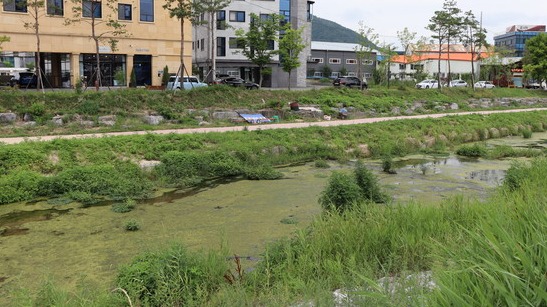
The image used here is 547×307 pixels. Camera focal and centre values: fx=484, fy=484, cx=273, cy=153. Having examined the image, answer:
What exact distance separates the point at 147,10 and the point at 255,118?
2023 centimetres

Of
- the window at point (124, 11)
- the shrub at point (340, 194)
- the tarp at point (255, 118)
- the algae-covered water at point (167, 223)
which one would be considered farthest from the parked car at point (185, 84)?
the shrub at point (340, 194)

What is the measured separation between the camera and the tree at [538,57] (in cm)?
4084

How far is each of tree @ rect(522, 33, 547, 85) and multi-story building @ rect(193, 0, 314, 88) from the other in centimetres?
1958

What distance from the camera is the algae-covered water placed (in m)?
6.52

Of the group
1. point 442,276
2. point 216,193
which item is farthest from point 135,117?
point 442,276

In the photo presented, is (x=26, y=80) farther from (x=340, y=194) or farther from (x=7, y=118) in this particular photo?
(x=340, y=194)

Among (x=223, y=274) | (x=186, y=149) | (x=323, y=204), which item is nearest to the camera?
(x=223, y=274)

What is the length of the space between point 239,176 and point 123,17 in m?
26.3

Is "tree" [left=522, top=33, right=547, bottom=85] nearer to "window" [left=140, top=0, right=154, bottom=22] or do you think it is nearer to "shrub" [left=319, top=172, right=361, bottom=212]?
"window" [left=140, top=0, right=154, bottom=22]

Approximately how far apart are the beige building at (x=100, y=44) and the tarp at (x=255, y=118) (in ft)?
52.5

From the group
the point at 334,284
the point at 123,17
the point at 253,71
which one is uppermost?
the point at 123,17

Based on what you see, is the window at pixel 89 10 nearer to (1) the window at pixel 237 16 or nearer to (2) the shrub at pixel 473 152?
(1) the window at pixel 237 16

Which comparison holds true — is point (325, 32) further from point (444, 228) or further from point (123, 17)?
point (444, 228)

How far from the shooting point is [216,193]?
11070 millimetres
